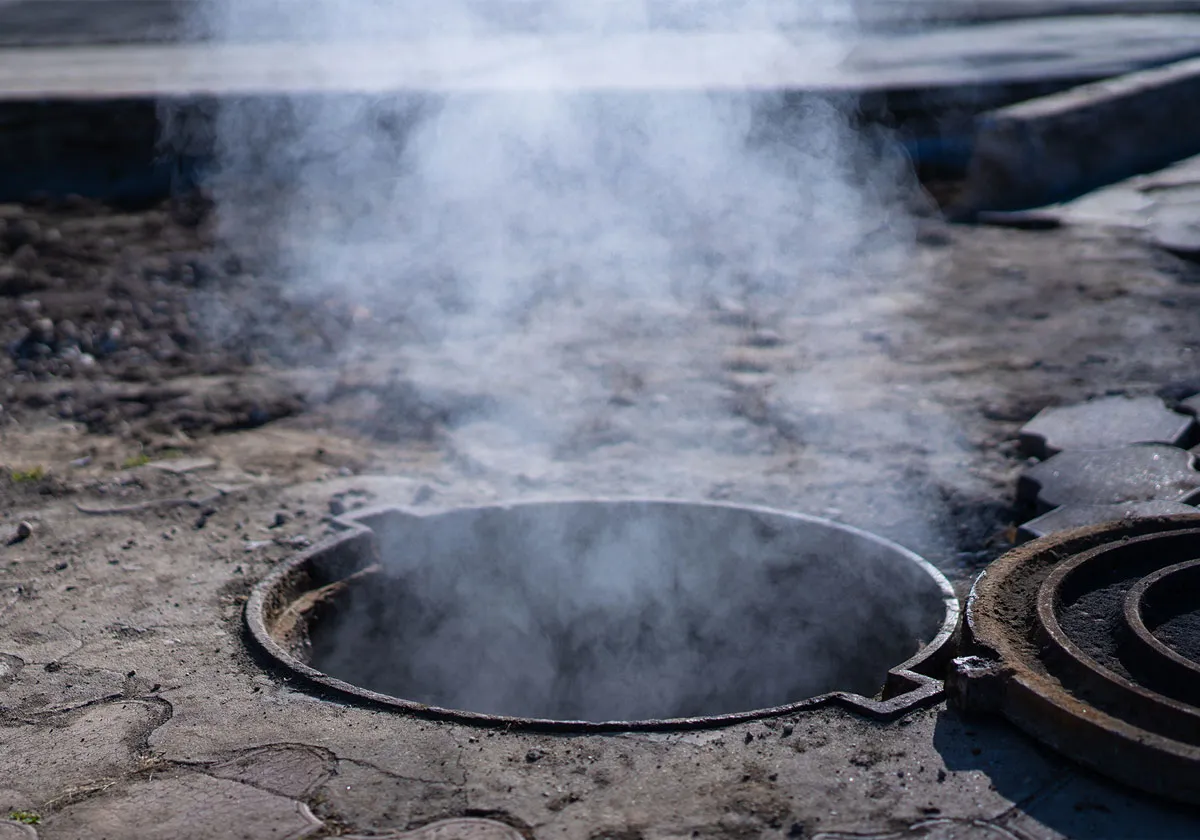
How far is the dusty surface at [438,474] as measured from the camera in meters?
2.32

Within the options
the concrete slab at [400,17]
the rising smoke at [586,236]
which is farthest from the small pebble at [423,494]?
the concrete slab at [400,17]

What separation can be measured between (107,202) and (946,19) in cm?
1065

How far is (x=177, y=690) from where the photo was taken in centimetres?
284

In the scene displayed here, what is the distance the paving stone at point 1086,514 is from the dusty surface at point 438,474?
0.83 ft

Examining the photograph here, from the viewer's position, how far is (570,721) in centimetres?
264

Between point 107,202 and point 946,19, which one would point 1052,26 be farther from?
point 107,202

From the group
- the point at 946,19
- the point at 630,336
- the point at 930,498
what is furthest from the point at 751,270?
the point at 946,19

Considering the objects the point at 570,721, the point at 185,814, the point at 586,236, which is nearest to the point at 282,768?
the point at 185,814

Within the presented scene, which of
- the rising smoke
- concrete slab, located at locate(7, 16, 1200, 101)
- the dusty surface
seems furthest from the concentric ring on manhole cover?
concrete slab, located at locate(7, 16, 1200, 101)

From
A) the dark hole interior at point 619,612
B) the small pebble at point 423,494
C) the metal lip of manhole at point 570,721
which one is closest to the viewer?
the metal lip of manhole at point 570,721

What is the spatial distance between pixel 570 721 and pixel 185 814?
0.78 meters

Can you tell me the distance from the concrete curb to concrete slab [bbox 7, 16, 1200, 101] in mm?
954

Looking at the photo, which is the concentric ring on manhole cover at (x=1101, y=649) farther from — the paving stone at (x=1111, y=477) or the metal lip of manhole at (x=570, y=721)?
the paving stone at (x=1111, y=477)

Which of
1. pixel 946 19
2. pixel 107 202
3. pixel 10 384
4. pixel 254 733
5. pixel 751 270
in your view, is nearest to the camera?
pixel 254 733
